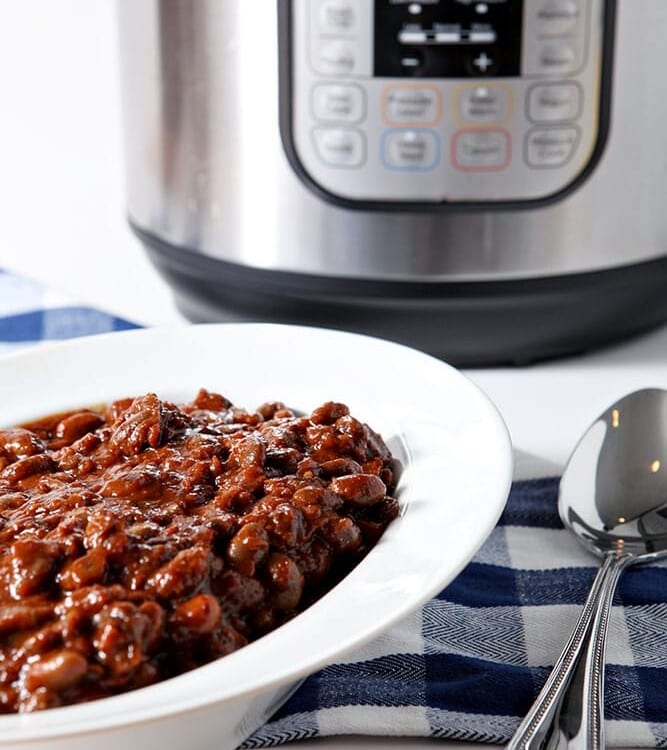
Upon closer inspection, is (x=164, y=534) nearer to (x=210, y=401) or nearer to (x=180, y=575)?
(x=180, y=575)

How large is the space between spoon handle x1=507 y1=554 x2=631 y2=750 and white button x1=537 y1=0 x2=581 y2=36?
0.43 meters

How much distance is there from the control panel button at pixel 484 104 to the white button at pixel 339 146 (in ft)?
0.26

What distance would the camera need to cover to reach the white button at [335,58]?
0.89 metres

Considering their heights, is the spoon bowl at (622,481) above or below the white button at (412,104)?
below

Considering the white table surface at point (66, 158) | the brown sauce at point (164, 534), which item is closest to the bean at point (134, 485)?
the brown sauce at point (164, 534)

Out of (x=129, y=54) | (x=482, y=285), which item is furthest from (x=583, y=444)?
(x=129, y=54)

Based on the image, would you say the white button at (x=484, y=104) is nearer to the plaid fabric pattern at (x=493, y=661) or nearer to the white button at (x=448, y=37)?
the white button at (x=448, y=37)

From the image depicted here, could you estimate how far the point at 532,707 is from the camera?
0.58 metres

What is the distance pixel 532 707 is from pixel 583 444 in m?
0.30

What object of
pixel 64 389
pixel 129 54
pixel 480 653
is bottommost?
pixel 480 653

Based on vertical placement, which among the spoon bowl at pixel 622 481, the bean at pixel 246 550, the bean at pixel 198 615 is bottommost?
the spoon bowl at pixel 622 481

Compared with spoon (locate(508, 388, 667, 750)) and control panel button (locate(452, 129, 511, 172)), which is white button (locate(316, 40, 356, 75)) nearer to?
control panel button (locate(452, 129, 511, 172))

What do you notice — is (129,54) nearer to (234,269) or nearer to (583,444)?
(234,269)

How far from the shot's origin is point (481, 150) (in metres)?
0.91
